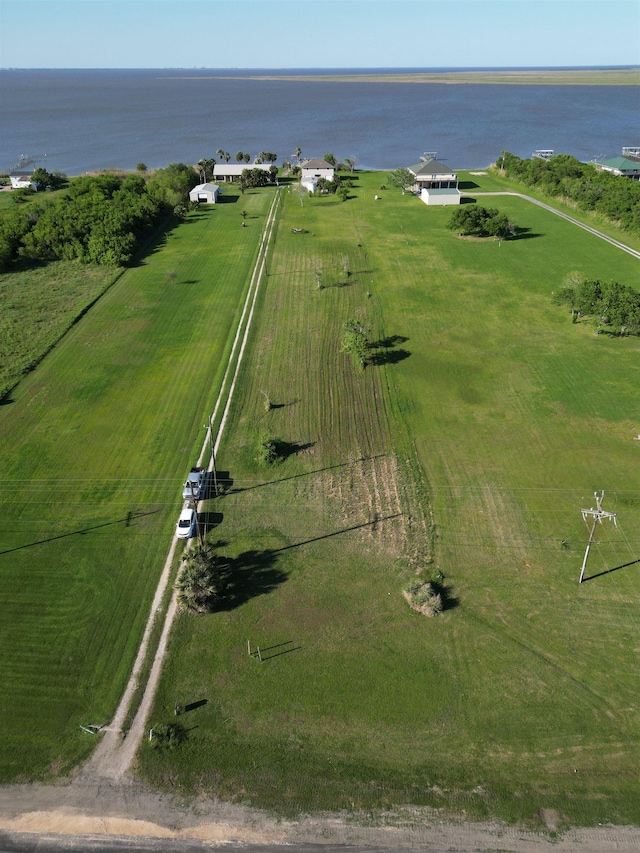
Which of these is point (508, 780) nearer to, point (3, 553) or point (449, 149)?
point (3, 553)

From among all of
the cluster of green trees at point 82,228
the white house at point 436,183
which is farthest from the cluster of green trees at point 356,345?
the white house at point 436,183

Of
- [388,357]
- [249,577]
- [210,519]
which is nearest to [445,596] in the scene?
[249,577]

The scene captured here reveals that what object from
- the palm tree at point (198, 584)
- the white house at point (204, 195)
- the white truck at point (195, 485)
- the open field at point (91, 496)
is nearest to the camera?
the open field at point (91, 496)

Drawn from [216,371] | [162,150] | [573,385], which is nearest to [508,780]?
[573,385]

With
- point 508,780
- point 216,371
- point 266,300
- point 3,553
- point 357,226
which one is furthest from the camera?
point 357,226

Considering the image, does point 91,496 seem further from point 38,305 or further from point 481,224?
point 481,224

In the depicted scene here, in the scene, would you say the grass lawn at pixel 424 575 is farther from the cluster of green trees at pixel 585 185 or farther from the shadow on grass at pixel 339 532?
the cluster of green trees at pixel 585 185

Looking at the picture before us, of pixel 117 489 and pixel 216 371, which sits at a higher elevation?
pixel 216 371
